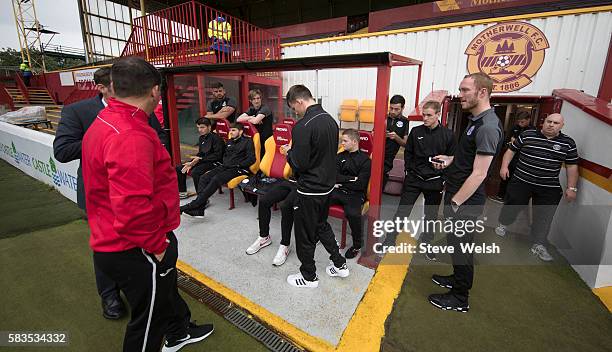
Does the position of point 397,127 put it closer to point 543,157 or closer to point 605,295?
point 543,157

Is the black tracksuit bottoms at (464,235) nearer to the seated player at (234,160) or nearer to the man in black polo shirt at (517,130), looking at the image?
the man in black polo shirt at (517,130)

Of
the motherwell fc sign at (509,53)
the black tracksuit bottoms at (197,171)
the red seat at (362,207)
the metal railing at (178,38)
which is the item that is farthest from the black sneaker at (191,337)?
the motherwell fc sign at (509,53)

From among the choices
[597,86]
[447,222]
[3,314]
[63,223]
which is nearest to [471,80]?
[447,222]

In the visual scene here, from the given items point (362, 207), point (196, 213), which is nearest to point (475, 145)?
point (362, 207)

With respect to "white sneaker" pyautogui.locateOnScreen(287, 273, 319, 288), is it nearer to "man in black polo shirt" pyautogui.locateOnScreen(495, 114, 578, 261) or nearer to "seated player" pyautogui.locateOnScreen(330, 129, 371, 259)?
"seated player" pyautogui.locateOnScreen(330, 129, 371, 259)

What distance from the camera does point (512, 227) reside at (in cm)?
378

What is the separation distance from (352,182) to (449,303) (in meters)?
1.42

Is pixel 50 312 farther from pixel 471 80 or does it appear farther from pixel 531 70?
pixel 531 70

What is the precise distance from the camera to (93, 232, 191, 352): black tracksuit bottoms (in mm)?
1362

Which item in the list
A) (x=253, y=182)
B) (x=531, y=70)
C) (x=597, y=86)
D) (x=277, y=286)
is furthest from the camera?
(x=531, y=70)

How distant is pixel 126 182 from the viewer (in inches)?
46.3

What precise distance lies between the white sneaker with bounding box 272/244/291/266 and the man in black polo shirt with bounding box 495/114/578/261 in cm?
260

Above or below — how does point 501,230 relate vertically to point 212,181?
below

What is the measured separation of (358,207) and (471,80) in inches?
60.6
